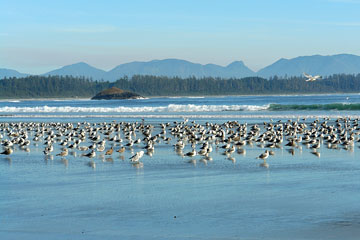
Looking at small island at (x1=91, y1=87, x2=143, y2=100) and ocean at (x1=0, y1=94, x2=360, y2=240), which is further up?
small island at (x1=91, y1=87, x2=143, y2=100)

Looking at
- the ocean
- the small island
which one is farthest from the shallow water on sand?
the small island

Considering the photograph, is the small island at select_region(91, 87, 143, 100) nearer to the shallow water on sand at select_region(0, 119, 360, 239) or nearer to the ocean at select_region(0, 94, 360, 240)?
the ocean at select_region(0, 94, 360, 240)

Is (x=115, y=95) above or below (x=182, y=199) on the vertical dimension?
above

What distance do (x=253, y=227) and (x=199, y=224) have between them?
1.20 m

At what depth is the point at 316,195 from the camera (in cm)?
1617

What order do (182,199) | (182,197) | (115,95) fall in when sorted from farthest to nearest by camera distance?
(115,95) → (182,197) → (182,199)

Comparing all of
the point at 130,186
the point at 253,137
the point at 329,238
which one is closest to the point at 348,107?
the point at 253,137

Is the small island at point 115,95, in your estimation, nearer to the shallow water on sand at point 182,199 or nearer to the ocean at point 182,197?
the ocean at point 182,197

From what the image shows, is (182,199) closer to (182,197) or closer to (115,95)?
(182,197)

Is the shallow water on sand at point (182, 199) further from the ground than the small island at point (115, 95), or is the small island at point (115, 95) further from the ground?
the small island at point (115, 95)

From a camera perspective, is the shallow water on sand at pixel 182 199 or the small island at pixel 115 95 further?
the small island at pixel 115 95

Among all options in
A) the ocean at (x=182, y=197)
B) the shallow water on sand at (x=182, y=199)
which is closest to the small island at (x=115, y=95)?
the ocean at (x=182, y=197)

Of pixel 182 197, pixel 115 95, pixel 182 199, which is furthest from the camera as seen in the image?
pixel 115 95

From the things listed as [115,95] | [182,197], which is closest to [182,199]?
[182,197]
